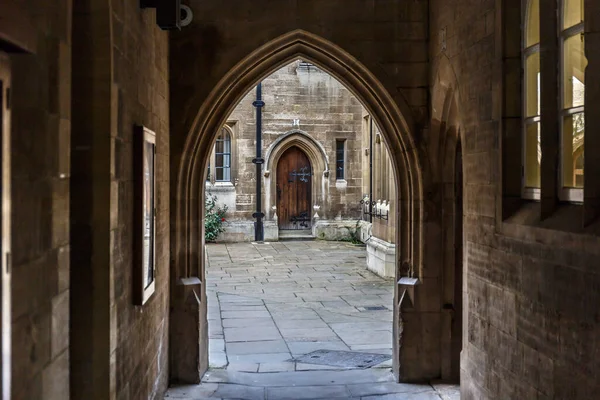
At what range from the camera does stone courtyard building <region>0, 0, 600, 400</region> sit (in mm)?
2605

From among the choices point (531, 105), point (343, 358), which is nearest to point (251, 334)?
point (343, 358)

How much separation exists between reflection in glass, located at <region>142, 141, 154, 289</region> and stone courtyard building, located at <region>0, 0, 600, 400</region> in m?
0.02

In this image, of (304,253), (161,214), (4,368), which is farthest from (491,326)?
(304,253)

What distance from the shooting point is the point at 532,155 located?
3.86 m

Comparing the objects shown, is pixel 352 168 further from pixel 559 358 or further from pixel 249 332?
pixel 559 358

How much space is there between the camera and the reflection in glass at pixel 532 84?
12.4 ft

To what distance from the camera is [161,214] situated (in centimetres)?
518

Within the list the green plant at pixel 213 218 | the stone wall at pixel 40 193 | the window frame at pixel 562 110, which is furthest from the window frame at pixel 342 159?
the stone wall at pixel 40 193

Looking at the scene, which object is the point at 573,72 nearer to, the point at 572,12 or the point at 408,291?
the point at 572,12

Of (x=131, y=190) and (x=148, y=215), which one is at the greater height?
(x=131, y=190)

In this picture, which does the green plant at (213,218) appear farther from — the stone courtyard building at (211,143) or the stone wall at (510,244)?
the stone wall at (510,244)

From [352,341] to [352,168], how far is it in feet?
36.0

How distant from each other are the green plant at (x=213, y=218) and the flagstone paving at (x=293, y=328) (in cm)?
304

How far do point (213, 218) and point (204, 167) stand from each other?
1107cm
